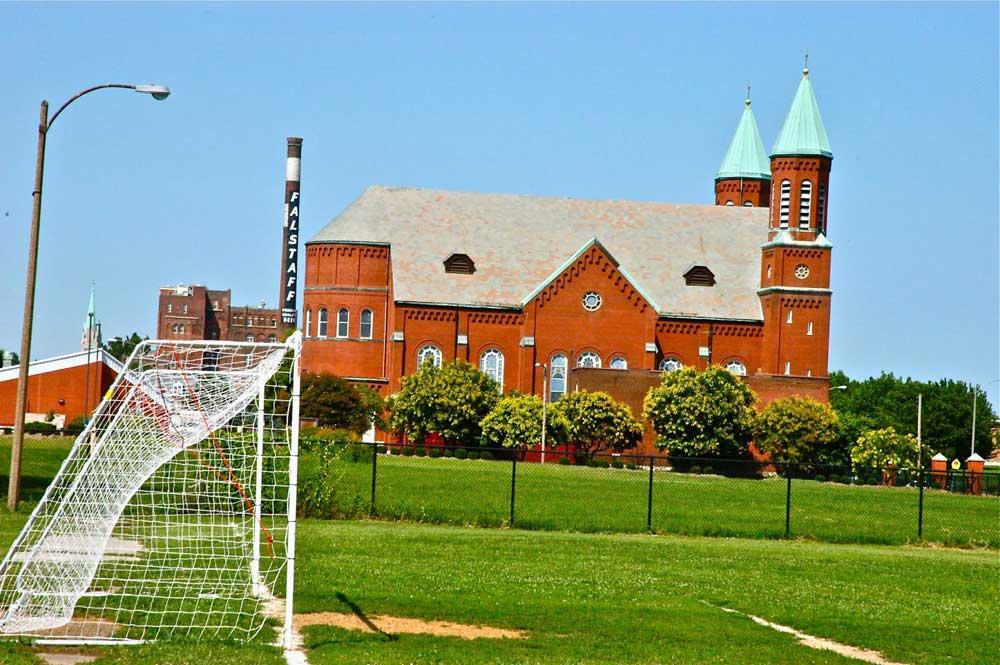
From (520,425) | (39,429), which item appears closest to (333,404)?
(520,425)

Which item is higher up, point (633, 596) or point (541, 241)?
point (541, 241)

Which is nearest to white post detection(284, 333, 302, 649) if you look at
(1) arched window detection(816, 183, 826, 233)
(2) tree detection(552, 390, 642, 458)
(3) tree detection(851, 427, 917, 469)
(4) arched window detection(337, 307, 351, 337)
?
(2) tree detection(552, 390, 642, 458)

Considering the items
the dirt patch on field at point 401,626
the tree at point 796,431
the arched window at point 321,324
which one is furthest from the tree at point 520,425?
the dirt patch on field at point 401,626

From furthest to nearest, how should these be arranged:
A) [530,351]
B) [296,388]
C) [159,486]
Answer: [530,351], [159,486], [296,388]

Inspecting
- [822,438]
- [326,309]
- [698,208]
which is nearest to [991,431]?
[698,208]

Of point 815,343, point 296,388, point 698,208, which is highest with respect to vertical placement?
point 698,208

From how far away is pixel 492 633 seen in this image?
1716 cm

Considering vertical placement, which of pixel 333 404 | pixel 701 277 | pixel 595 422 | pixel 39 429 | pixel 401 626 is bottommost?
pixel 401 626

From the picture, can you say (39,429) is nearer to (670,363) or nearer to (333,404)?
(333,404)

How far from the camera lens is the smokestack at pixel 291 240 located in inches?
4013

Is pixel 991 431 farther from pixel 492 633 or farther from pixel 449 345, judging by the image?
pixel 492 633

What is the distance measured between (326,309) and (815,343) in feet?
93.6

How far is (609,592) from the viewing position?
2117 cm

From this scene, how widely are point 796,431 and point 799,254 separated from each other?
46.3 ft
